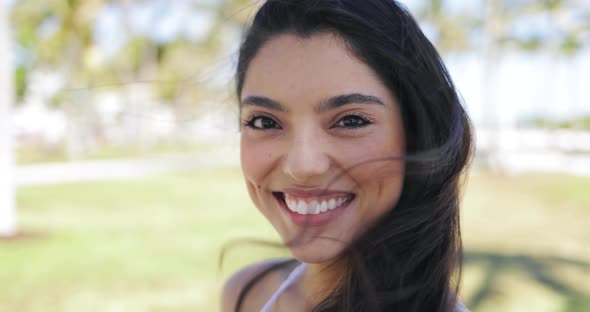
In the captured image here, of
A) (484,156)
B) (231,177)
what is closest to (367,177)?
(231,177)

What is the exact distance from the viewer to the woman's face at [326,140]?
1.02 m

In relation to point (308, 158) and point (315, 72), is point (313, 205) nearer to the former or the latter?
point (308, 158)

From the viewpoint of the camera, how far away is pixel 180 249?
646 centimetres

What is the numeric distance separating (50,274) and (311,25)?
4.98 meters

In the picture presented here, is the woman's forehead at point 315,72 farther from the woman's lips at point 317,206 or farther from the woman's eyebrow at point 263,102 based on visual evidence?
the woman's lips at point 317,206

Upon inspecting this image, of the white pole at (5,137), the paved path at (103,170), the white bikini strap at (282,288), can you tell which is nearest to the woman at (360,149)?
the white bikini strap at (282,288)

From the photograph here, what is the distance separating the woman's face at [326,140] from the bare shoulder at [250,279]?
41cm

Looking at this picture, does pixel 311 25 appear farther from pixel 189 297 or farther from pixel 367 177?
pixel 189 297

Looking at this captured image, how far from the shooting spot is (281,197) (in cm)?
113

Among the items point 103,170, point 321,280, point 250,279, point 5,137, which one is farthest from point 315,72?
point 103,170

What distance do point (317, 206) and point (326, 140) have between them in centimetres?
12

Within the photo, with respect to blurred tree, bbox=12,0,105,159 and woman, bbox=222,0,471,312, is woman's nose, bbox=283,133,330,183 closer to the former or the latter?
woman, bbox=222,0,471,312

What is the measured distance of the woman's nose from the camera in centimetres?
100

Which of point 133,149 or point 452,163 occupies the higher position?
Answer: point 133,149
